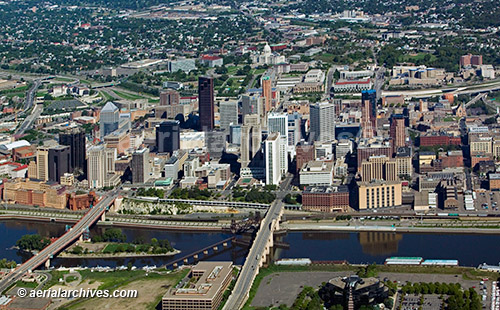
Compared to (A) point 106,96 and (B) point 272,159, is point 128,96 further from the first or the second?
(B) point 272,159

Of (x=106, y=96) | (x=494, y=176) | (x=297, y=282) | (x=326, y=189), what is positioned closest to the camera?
(x=297, y=282)

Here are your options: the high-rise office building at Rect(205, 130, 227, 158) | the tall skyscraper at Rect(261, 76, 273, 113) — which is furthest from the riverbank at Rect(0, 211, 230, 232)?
the tall skyscraper at Rect(261, 76, 273, 113)

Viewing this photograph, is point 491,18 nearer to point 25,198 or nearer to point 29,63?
point 29,63

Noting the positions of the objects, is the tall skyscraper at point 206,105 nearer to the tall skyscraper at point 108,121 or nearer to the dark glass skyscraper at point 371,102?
the tall skyscraper at point 108,121

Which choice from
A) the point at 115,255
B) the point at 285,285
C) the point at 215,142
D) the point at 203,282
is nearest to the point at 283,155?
the point at 215,142

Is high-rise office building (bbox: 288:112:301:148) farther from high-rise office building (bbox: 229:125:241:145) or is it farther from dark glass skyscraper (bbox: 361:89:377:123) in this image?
dark glass skyscraper (bbox: 361:89:377:123)

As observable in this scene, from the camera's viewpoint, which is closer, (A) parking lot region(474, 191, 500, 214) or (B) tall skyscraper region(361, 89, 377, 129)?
(A) parking lot region(474, 191, 500, 214)
